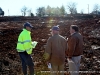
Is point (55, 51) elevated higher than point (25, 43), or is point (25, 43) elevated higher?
point (25, 43)

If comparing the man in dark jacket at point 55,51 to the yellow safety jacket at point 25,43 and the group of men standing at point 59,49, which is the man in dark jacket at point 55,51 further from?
the yellow safety jacket at point 25,43

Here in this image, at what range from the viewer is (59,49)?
6016mm

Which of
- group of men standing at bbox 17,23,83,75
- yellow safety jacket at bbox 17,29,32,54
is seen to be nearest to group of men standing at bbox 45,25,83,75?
group of men standing at bbox 17,23,83,75

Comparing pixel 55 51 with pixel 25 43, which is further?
pixel 25 43

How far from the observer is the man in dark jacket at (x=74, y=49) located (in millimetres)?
6277

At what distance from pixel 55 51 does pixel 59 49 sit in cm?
13

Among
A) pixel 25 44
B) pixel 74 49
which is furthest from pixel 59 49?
pixel 25 44

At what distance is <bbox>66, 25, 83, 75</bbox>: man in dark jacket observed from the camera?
6.28m

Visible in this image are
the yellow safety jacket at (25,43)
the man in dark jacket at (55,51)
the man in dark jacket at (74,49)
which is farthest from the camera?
the yellow safety jacket at (25,43)

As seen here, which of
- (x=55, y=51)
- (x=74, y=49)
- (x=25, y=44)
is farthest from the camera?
(x=25, y=44)

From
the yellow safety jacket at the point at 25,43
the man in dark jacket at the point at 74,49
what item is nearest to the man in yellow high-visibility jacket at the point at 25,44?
the yellow safety jacket at the point at 25,43

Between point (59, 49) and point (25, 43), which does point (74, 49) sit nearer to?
point (59, 49)

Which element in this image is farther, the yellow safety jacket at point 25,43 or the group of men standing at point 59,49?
the yellow safety jacket at point 25,43

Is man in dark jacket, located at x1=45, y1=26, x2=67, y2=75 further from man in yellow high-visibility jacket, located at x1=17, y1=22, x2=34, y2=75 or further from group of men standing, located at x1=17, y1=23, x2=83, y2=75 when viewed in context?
man in yellow high-visibility jacket, located at x1=17, y1=22, x2=34, y2=75
